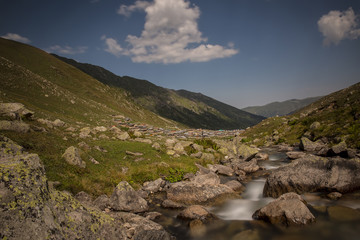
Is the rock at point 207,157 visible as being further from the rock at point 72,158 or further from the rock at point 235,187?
the rock at point 72,158

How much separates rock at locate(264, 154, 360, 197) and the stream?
2.84 feet

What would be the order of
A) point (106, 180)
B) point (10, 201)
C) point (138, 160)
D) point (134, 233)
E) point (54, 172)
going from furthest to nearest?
point (138, 160) → point (106, 180) → point (54, 172) → point (134, 233) → point (10, 201)

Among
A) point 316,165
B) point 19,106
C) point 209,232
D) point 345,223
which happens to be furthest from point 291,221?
point 19,106

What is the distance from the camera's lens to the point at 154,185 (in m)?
22.0

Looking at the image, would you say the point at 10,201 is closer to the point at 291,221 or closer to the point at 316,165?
the point at 291,221

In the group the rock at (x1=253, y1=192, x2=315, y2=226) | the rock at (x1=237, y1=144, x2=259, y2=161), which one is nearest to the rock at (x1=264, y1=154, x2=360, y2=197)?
the rock at (x1=253, y1=192, x2=315, y2=226)

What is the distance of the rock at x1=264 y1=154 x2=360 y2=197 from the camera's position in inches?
702

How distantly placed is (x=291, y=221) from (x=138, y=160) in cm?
2023

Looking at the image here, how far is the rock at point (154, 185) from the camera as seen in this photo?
21.5 metres

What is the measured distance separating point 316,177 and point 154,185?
17.7m

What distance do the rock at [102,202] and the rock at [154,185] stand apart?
544 centimetres

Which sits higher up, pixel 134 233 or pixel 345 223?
pixel 345 223

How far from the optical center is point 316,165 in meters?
19.4

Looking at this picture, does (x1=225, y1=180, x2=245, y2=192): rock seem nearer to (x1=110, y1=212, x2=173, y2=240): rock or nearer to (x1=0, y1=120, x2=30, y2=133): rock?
(x1=110, y1=212, x2=173, y2=240): rock
